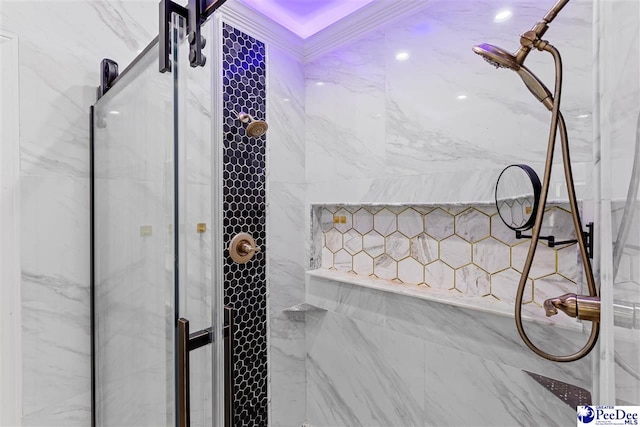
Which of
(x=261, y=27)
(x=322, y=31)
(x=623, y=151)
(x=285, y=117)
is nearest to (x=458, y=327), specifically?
(x=623, y=151)

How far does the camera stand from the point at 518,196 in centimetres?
105

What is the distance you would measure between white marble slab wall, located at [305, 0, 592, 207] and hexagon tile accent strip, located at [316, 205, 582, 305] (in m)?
0.11

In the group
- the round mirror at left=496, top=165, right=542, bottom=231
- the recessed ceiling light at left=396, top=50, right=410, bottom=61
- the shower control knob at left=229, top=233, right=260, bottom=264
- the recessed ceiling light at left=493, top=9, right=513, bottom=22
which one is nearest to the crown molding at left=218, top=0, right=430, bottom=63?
the recessed ceiling light at left=396, top=50, right=410, bottom=61

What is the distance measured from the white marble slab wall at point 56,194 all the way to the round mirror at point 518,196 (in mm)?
1495

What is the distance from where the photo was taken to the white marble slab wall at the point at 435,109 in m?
1.03

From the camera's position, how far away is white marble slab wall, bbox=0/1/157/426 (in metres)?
0.93

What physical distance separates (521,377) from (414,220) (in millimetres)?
736

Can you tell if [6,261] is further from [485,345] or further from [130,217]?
[485,345]

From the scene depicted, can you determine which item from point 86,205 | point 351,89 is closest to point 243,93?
point 351,89

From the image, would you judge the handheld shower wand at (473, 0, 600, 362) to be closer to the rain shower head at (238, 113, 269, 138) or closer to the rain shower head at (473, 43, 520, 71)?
the rain shower head at (473, 43, 520, 71)

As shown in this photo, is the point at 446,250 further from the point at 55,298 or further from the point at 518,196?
the point at 55,298

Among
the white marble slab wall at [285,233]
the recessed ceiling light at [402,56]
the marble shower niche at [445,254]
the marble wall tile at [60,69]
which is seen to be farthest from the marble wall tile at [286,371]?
the recessed ceiling light at [402,56]

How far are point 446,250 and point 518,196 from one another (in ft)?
1.33

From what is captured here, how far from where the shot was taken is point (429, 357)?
4.39ft
